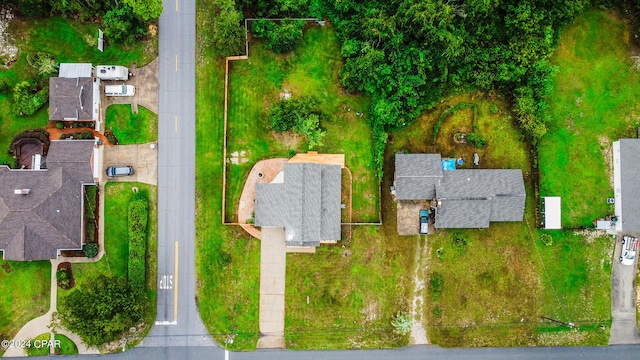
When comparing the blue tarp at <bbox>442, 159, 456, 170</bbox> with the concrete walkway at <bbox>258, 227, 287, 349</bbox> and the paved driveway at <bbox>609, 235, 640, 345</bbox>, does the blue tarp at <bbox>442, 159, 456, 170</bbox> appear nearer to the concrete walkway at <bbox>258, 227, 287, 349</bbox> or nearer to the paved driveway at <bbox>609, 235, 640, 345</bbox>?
the concrete walkway at <bbox>258, 227, 287, 349</bbox>

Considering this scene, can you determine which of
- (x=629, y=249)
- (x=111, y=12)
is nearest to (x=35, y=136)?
(x=111, y=12)

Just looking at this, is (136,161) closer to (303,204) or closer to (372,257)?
(303,204)

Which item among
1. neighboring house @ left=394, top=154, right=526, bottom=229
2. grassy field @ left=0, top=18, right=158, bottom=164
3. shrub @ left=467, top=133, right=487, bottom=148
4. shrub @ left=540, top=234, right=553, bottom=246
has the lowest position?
shrub @ left=540, top=234, right=553, bottom=246

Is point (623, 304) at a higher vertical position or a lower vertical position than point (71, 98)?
lower

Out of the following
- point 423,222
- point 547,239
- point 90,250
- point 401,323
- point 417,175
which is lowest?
point 401,323

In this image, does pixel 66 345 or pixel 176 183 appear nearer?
pixel 66 345

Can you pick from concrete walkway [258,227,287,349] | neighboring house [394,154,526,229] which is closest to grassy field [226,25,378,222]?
neighboring house [394,154,526,229]

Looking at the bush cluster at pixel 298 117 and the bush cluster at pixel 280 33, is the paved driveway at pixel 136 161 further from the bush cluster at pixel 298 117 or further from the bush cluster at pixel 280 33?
the bush cluster at pixel 280 33
